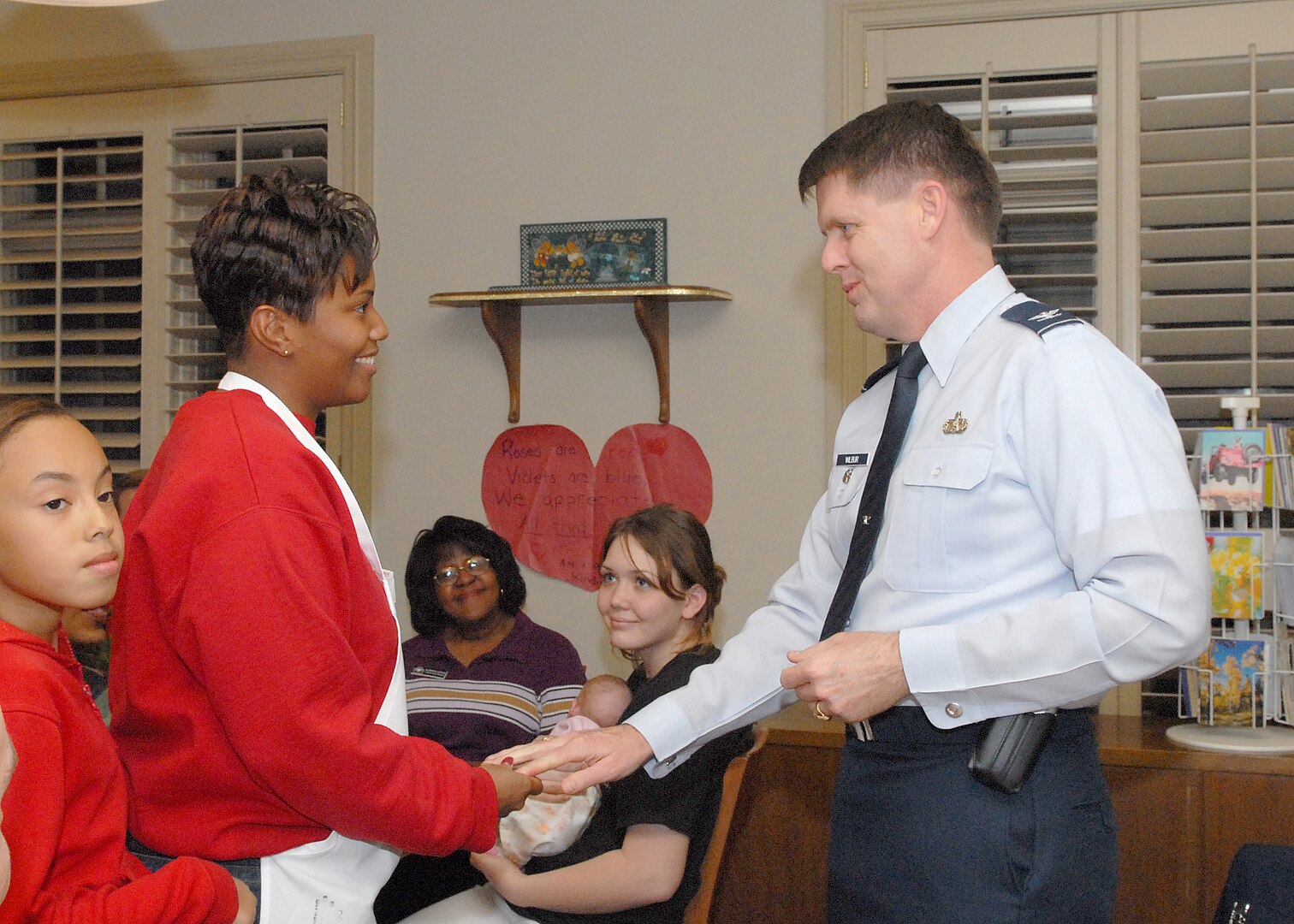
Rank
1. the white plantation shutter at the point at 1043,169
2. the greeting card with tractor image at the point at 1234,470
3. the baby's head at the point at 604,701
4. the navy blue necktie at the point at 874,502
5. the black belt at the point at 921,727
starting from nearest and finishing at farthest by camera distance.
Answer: the black belt at the point at 921,727
the navy blue necktie at the point at 874,502
the baby's head at the point at 604,701
the greeting card with tractor image at the point at 1234,470
the white plantation shutter at the point at 1043,169

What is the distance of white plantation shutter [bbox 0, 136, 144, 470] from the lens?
11.4ft

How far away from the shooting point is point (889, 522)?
4.65 feet

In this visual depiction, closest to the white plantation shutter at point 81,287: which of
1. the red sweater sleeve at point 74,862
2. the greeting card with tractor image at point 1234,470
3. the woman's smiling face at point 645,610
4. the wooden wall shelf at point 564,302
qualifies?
the wooden wall shelf at point 564,302

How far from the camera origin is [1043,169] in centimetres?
288

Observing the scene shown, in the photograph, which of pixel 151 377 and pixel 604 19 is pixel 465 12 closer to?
pixel 604 19

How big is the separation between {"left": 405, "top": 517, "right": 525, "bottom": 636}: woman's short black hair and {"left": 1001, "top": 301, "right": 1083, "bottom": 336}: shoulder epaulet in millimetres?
1757

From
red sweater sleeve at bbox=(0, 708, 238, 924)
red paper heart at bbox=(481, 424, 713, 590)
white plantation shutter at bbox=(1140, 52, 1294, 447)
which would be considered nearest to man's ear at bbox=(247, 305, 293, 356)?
red sweater sleeve at bbox=(0, 708, 238, 924)

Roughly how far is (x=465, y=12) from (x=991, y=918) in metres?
2.76

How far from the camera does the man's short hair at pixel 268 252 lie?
1.34 m

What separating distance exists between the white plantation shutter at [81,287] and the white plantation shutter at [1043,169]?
2275mm

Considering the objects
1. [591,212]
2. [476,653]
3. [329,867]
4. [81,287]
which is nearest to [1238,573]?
[476,653]

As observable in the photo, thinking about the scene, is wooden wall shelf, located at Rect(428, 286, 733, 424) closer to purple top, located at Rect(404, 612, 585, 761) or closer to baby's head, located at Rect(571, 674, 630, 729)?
purple top, located at Rect(404, 612, 585, 761)

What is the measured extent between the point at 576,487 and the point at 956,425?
1.89 metres

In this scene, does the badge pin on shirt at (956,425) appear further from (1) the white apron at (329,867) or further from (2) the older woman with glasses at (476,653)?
(2) the older woman with glasses at (476,653)
